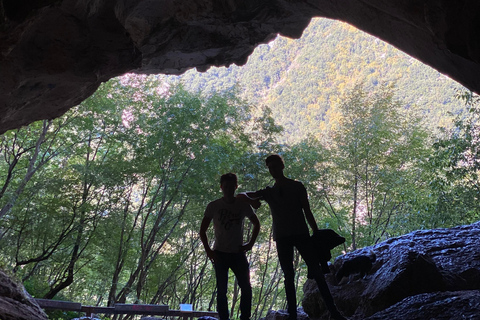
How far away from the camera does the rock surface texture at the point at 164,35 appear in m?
3.61

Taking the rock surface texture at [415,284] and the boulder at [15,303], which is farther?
the boulder at [15,303]

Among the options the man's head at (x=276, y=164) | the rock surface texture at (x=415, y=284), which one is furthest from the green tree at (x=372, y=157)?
the man's head at (x=276, y=164)

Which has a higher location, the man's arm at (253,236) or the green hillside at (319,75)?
the green hillside at (319,75)

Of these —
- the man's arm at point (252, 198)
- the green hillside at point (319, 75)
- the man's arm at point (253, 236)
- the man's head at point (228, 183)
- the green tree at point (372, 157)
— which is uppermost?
the green hillside at point (319, 75)

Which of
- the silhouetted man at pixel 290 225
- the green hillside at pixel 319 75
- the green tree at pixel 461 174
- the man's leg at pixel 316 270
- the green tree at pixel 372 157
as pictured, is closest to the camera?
the man's leg at pixel 316 270

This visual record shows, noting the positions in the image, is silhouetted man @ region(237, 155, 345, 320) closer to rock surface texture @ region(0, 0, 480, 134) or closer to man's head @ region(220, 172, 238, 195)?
man's head @ region(220, 172, 238, 195)

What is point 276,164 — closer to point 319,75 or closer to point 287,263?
point 287,263

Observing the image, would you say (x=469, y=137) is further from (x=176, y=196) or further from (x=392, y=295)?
(x=176, y=196)

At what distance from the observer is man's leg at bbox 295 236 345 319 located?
11.7 feet

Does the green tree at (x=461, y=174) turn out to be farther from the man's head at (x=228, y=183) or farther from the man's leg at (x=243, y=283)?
the man's leg at (x=243, y=283)

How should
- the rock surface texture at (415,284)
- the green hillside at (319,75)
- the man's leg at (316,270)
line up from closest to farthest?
the rock surface texture at (415,284) → the man's leg at (316,270) → the green hillside at (319,75)

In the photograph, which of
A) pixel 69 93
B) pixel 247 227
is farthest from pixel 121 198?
pixel 69 93

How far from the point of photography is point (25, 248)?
1262 cm

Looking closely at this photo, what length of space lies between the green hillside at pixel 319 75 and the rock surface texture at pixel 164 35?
43.7m
